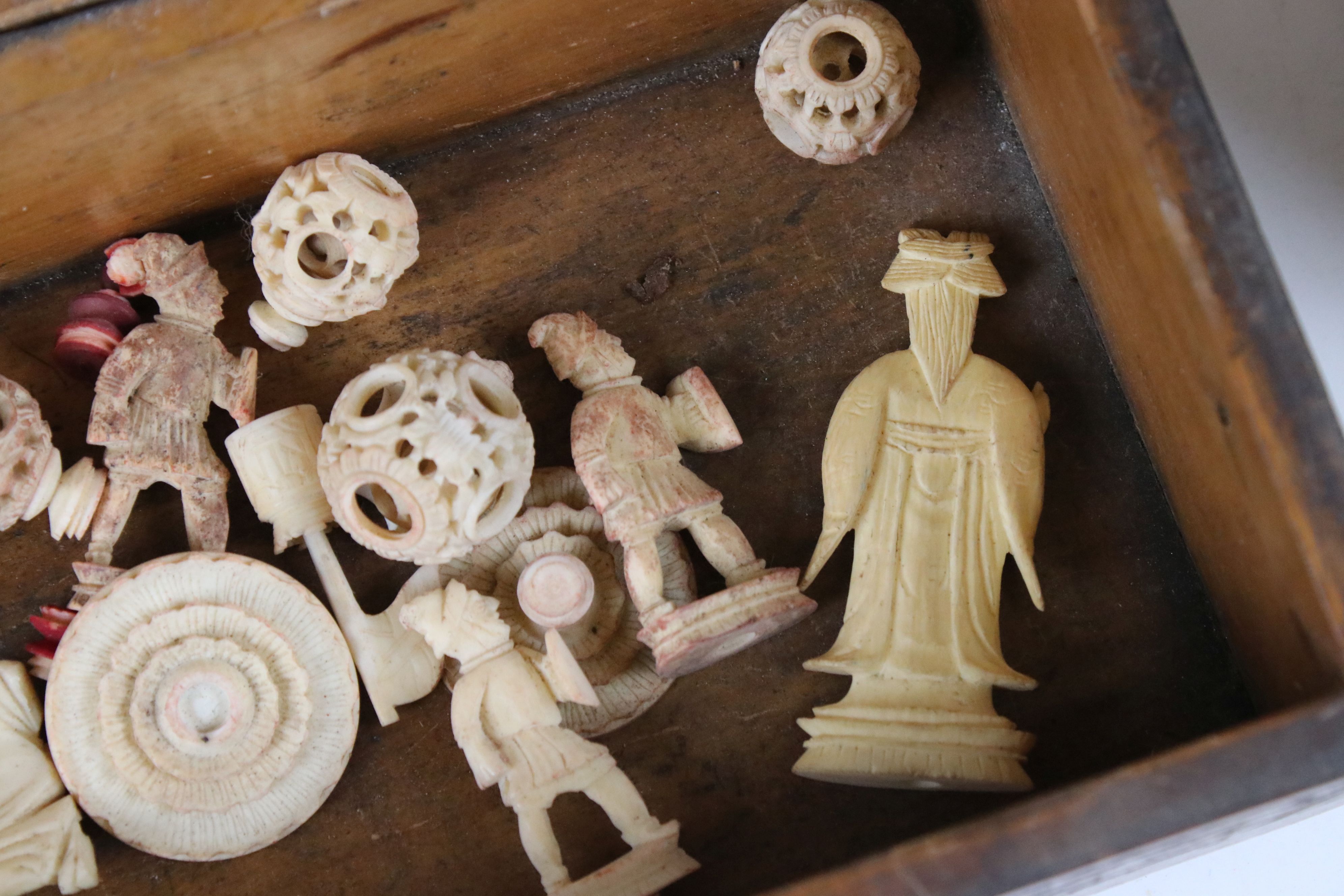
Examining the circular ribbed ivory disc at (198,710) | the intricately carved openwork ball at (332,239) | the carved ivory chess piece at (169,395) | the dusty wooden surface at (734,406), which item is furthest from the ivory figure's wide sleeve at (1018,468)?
the carved ivory chess piece at (169,395)

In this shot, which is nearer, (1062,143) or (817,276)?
(1062,143)

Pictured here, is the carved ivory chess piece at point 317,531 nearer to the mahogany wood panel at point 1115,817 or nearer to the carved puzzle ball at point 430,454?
the carved puzzle ball at point 430,454

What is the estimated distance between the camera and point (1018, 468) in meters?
1.76

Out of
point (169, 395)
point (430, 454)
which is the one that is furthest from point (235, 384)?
point (430, 454)

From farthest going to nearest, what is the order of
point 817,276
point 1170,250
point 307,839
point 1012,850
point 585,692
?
point 817,276 → point 307,839 → point 585,692 → point 1170,250 → point 1012,850

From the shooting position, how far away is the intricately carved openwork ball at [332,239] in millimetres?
1677

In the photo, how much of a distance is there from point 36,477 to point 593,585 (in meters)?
0.78

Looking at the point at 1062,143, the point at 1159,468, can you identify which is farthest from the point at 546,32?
the point at 1159,468

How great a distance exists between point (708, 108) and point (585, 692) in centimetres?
92

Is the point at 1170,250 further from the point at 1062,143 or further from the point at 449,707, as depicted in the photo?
the point at 449,707

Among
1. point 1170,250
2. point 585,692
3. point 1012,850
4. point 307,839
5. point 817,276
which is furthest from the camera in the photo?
point 817,276

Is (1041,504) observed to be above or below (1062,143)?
below

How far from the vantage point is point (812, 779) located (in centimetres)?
178

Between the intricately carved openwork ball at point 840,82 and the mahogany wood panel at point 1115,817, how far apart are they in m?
0.94
